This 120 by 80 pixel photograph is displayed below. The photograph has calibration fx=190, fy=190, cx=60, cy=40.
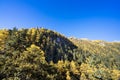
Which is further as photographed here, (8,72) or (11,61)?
(11,61)

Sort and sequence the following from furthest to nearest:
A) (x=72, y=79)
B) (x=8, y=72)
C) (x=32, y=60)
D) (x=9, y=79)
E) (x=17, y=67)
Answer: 1. (x=72, y=79)
2. (x=32, y=60)
3. (x=17, y=67)
4. (x=8, y=72)
5. (x=9, y=79)

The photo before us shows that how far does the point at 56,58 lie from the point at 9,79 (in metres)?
107

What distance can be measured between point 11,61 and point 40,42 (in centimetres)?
9706

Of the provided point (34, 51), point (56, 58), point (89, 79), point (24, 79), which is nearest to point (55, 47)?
point (56, 58)

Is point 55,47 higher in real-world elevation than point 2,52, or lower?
higher

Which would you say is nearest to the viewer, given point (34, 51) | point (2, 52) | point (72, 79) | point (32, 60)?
point (2, 52)

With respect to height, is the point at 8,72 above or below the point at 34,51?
below

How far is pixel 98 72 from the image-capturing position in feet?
365

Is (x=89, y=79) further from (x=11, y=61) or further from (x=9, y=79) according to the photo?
(x=9, y=79)

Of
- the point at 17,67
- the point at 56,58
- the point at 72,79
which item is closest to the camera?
the point at 17,67

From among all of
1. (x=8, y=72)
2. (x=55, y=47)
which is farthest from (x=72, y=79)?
(x=55, y=47)

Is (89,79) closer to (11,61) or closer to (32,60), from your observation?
(32,60)

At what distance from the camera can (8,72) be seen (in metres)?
55.5

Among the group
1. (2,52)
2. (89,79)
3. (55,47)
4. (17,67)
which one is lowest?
(89,79)
